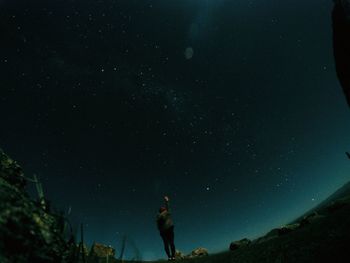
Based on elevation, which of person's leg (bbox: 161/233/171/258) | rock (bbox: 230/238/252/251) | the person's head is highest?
the person's head

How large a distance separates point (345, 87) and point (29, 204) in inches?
434

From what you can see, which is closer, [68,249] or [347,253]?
[68,249]

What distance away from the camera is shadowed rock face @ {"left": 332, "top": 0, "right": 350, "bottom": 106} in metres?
10.0

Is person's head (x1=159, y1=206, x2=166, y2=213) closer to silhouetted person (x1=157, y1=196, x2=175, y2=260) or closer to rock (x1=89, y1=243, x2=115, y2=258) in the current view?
silhouetted person (x1=157, y1=196, x2=175, y2=260)

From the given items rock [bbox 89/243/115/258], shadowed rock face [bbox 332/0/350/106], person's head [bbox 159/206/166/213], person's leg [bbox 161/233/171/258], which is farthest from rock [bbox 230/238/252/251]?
shadowed rock face [bbox 332/0/350/106]

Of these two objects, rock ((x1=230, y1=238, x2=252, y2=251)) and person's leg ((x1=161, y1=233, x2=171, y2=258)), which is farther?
rock ((x1=230, y1=238, x2=252, y2=251))

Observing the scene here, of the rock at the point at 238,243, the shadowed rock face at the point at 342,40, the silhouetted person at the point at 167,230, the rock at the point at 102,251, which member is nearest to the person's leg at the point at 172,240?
the silhouetted person at the point at 167,230

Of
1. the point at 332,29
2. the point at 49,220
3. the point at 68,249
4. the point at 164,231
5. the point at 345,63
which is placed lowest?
the point at 68,249

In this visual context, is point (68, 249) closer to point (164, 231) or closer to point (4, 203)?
point (4, 203)

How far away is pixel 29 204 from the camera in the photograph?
2029 millimetres

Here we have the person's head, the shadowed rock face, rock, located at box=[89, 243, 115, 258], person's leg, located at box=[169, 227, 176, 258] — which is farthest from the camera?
the person's head

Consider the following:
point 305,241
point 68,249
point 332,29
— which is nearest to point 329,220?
point 305,241

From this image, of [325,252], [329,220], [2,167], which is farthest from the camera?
[329,220]

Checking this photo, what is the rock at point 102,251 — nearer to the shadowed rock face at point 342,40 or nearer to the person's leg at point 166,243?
the person's leg at point 166,243
